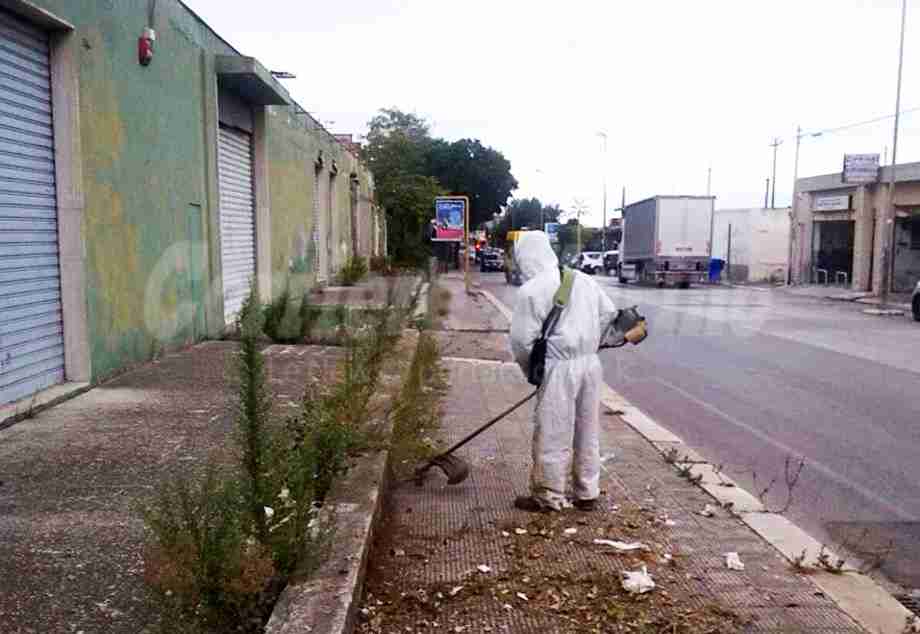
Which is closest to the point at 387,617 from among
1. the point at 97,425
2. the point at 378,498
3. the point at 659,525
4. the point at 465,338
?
the point at 378,498

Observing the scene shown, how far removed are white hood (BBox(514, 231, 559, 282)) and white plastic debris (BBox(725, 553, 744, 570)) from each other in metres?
1.94

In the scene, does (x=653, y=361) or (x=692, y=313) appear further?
(x=692, y=313)

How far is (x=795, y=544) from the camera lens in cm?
479

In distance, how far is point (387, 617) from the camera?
374 centimetres

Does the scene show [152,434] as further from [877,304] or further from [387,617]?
[877,304]

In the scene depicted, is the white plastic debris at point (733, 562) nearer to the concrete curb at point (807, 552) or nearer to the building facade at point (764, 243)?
the concrete curb at point (807, 552)

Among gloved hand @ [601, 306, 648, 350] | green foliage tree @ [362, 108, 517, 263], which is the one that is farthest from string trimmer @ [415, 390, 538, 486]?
green foliage tree @ [362, 108, 517, 263]

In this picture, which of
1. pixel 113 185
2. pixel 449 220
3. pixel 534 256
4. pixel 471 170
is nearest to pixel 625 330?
pixel 534 256

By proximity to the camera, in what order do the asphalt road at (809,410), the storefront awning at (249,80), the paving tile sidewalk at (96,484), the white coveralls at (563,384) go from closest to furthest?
1. the paving tile sidewalk at (96,484)
2. the white coveralls at (563,384)
3. the asphalt road at (809,410)
4. the storefront awning at (249,80)

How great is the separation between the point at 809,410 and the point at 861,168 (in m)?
24.8

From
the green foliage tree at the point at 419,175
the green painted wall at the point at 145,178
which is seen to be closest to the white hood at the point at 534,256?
the green painted wall at the point at 145,178

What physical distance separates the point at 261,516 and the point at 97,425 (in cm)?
331

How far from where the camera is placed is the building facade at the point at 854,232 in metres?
30.0

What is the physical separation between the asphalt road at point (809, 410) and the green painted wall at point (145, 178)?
211 inches
